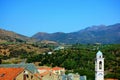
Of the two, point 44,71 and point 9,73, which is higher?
point 9,73

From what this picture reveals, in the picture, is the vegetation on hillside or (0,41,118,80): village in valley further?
the vegetation on hillside

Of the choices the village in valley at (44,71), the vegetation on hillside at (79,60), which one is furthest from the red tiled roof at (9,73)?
the vegetation on hillside at (79,60)

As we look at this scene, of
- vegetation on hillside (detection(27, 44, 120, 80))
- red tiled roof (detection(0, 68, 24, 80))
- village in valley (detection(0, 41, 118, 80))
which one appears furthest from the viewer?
vegetation on hillside (detection(27, 44, 120, 80))

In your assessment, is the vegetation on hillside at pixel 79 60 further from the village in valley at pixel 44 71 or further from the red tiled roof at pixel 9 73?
the red tiled roof at pixel 9 73

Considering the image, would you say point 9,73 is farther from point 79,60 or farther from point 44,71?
point 79,60

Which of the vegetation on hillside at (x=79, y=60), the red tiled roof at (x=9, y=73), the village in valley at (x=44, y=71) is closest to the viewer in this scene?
the red tiled roof at (x=9, y=73)

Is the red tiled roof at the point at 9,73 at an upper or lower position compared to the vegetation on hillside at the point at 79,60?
upper

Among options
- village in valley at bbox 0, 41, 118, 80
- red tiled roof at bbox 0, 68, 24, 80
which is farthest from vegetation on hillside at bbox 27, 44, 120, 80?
red tiled roof at bbox 0, 68, 24, 80

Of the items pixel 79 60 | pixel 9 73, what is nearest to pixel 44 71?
pixel 9 73

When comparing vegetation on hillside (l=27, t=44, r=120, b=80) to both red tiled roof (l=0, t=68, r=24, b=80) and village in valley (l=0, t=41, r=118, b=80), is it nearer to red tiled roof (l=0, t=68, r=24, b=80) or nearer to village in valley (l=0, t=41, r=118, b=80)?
village in valley (l=0, t=41, r=118, b=80)

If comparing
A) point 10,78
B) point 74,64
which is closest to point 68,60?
point 74,64

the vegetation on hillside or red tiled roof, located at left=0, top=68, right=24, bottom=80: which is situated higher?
red tiled roof, located at left=0, top=68, right=24, bottom=80

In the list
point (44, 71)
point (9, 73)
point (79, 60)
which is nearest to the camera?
point (9, 73)

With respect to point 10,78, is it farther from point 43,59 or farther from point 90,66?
point 43,59
